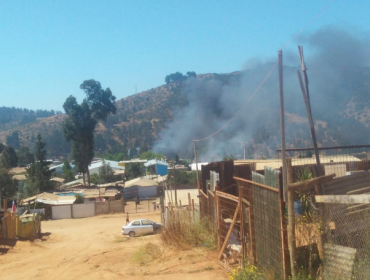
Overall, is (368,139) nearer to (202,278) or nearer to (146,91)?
(202,278)

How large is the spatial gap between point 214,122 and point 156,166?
1149 inches

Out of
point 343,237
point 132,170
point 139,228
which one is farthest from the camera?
point 132,170

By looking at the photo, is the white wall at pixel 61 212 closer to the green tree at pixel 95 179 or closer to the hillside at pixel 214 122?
the green tree at pixel 95 179

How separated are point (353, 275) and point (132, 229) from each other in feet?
57.4

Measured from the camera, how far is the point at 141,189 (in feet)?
152

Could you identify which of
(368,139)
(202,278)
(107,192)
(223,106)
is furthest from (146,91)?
(202,278)

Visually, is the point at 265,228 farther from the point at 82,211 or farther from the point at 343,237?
the point at 82,211

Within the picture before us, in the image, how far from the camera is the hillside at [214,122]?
145ft

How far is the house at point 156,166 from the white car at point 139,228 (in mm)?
27650

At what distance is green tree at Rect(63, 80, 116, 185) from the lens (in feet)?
179

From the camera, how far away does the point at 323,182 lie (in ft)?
19.3

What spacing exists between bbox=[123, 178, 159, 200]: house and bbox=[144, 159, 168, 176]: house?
3.00 m

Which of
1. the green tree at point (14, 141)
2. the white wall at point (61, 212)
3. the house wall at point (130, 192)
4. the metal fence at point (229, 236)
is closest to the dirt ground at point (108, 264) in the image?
the metal fence at point (229, 236)

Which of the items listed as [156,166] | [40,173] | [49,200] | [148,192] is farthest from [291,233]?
[156,166]
